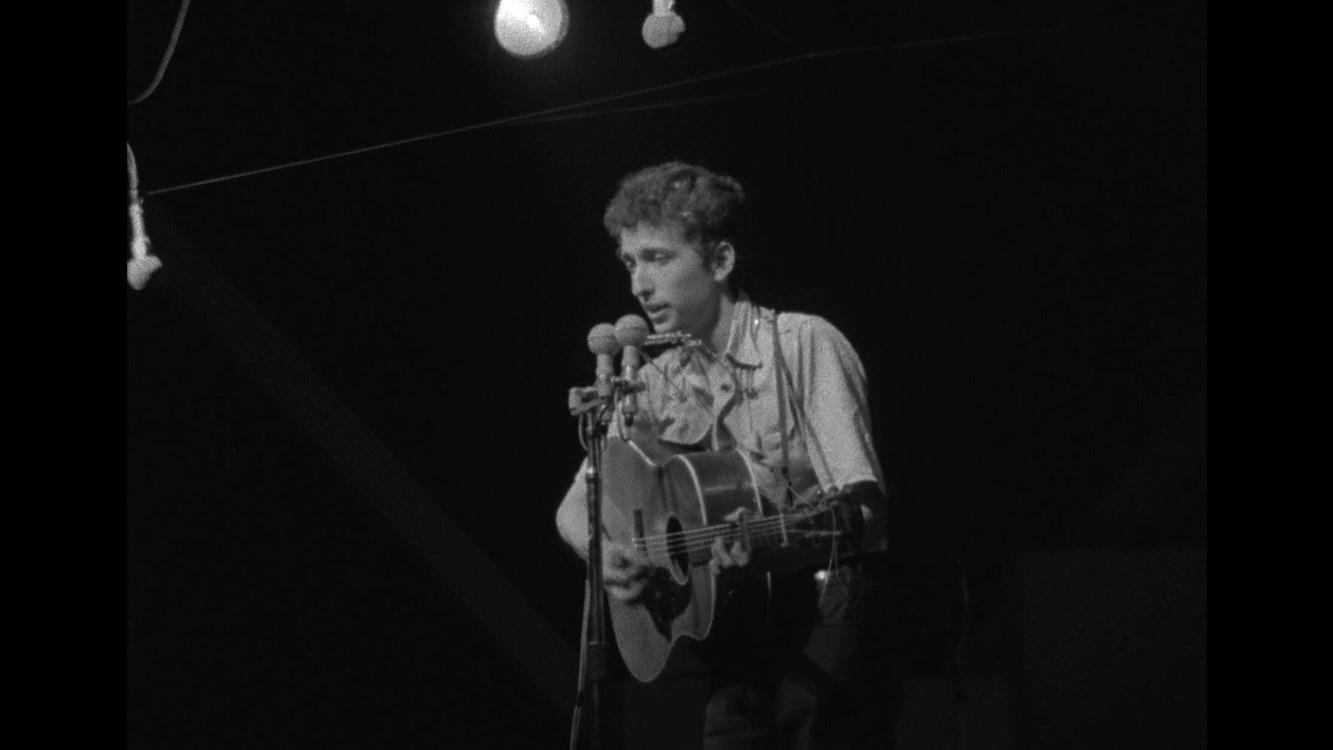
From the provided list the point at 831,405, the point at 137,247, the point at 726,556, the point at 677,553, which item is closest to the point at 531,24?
the point at 137,247

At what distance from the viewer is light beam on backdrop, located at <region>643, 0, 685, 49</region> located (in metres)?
3.57

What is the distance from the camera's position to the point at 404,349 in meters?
4.07

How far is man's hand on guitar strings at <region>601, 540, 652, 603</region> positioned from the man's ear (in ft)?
2.27

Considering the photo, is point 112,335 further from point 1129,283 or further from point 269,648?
point 1129,283

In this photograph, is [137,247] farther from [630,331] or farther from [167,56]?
[630,331]

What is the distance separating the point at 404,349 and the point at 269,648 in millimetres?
923

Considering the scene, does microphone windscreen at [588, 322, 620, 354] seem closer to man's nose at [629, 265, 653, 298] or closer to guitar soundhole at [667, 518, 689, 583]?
guitar soundhole at [667, 518, 689, 583]

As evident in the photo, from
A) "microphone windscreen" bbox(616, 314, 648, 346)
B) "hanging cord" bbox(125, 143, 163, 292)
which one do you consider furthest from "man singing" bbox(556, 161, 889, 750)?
"hanging cord" bbox(125, 143, 163, 292)

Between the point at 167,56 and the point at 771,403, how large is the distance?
207 cm

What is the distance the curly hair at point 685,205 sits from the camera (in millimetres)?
3412

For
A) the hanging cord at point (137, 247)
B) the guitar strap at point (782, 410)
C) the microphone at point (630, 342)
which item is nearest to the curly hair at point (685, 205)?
the guitar strap at point (782, 410)

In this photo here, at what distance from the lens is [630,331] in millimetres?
2861

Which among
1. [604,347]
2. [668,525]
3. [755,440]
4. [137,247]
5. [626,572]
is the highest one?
[137,247]

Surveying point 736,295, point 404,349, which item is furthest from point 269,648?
point 736,295
